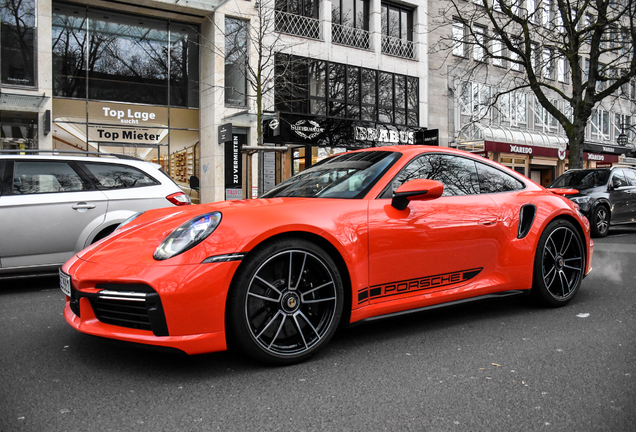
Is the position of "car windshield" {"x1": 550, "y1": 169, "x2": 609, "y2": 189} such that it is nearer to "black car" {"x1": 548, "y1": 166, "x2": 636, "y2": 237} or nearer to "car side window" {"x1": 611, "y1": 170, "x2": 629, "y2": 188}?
"black car" {"x1": 548, "y1": 166, "x2": 636, "y2": 237}

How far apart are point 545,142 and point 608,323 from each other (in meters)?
26.6

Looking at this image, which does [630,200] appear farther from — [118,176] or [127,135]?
[127,135]

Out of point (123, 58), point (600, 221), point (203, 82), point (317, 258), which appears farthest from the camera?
point (203, 82)

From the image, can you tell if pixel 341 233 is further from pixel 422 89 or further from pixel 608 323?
pixel 422 89

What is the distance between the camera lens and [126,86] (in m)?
17.5

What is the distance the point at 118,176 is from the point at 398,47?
19.4 metres

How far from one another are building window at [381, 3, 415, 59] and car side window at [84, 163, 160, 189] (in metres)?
18.4

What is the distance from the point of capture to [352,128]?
20953 millimetres

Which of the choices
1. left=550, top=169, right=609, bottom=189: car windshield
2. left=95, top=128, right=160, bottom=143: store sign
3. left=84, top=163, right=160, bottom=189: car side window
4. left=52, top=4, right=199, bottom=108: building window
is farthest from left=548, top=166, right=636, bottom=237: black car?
left=52, top=4, right=199, bottom=108: building window

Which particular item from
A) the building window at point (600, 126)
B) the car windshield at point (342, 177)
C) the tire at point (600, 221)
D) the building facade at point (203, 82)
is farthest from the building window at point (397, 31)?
the car windshield at point (342, 177)

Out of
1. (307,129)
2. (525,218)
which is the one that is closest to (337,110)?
(307,129)

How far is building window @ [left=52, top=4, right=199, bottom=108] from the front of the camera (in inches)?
647

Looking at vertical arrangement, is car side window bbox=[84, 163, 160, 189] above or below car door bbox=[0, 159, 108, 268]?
above

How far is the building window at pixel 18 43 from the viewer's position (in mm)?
15047
